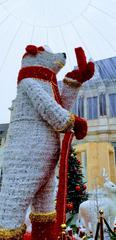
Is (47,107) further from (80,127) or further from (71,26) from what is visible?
(71,26)

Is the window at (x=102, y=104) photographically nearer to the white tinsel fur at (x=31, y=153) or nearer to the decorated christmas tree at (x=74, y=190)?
the decorated christmas tree at (x=74, y=190)

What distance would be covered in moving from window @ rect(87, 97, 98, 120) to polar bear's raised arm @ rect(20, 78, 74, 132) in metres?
5.65

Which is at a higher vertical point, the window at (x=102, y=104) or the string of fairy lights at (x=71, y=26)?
the window at (x=102, y=104)

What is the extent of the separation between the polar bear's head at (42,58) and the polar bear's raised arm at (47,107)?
137 mm

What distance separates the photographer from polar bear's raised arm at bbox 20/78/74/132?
108 centimetres

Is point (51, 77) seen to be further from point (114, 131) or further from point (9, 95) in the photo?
point (114, 131)

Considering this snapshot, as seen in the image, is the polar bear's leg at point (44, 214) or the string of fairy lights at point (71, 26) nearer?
the polar bear's leg at point (44, 214)

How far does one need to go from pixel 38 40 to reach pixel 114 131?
20.7 ft

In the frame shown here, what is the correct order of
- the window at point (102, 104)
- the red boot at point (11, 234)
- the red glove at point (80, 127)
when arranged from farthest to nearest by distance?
the window at point (102, 104), the red glove at point (80, 127), the red boot at point (11, 234)

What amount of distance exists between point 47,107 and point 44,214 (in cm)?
51

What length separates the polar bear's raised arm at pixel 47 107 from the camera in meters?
1.08

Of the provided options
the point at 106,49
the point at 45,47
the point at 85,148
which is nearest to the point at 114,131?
the point at 85,148

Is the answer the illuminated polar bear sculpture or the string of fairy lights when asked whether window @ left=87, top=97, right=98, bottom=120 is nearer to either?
the string of fairy lights

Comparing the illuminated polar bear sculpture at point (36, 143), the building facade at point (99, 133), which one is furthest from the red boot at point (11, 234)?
the building facade at point (99, 133)
